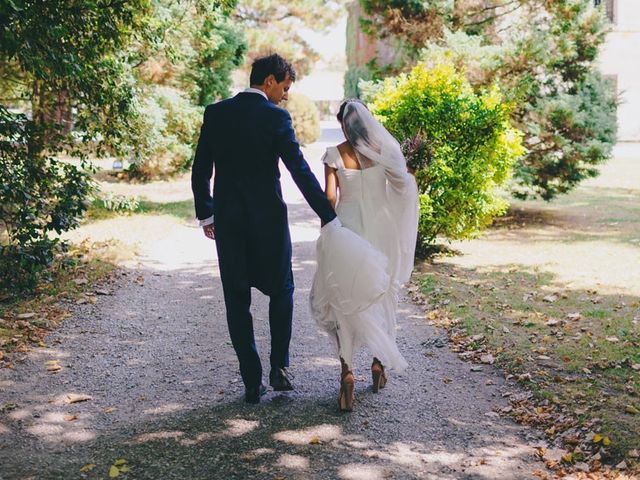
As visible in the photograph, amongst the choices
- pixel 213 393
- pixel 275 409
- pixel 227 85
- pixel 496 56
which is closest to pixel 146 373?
pixel 213 393

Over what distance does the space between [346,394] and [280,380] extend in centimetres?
52

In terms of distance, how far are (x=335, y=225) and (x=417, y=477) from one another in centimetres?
179

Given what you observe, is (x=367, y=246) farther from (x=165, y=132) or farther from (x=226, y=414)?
(x=165, y=132)

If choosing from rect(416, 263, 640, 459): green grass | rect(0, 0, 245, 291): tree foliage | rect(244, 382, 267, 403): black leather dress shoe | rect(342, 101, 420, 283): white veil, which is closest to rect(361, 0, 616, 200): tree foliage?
rect(416, 263, 640, 459): green grass

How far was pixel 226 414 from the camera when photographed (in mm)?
4961

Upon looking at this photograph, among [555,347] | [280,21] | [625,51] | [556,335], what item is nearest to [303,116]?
[280,21]

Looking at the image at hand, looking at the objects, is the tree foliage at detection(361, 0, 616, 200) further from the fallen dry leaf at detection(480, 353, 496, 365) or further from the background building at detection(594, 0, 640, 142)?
the background building at detection(594, 0, 640, 142)

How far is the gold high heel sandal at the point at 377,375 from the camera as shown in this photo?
5.39 metres

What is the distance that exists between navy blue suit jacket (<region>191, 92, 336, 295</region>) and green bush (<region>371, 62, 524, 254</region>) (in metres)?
5.32

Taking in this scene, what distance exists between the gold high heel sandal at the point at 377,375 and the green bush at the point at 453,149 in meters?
4.87

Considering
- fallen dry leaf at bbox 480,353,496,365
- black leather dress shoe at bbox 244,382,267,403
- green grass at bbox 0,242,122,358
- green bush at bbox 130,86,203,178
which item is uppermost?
green bush at bbox 130,86,203,178

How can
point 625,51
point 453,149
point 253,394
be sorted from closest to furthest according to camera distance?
point 253,394
point 453,149
point 625,51

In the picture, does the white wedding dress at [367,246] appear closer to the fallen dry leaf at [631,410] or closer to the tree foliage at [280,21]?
the fallen dry leaf at [631,410]

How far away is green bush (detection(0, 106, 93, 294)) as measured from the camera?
273 inches
